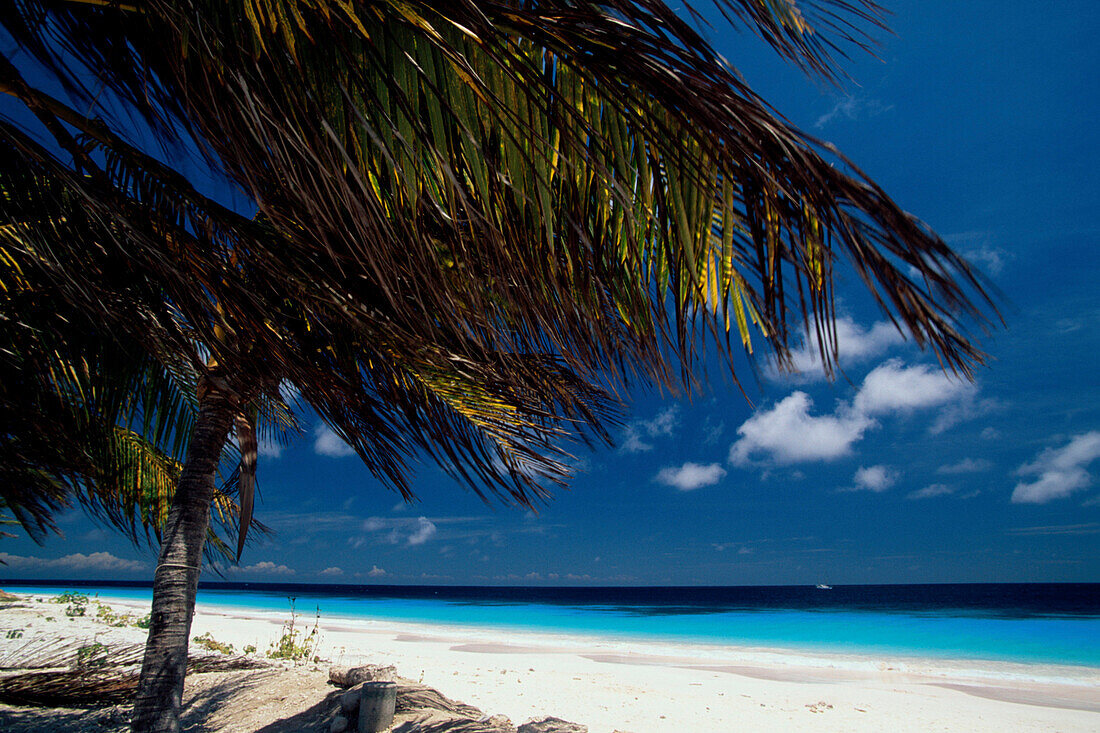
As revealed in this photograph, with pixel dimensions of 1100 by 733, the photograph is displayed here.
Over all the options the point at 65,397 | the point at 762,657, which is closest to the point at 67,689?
the point at 65,397

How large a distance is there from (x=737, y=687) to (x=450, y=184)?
10110 mm

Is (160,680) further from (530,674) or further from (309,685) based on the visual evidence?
(530,674)

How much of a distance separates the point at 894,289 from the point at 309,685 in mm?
6244

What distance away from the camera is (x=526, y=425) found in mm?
2662

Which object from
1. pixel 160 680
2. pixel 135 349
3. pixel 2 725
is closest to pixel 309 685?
pixel 2 725

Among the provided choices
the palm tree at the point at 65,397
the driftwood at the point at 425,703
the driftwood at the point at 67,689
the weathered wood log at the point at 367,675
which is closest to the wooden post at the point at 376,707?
the driftwood at the point at 425,703

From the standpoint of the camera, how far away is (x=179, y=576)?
3.12m

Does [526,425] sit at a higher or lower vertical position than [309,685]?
higher

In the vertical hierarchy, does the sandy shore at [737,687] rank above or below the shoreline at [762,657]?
above

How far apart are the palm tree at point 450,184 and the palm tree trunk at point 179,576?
1549 millimetres

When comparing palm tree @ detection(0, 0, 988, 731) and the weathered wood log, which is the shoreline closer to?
the weathered wood log

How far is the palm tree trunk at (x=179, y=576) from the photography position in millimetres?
2994

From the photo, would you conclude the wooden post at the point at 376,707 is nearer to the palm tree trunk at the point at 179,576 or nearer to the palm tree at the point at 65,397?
the palm tree trunk at the point at 179,576

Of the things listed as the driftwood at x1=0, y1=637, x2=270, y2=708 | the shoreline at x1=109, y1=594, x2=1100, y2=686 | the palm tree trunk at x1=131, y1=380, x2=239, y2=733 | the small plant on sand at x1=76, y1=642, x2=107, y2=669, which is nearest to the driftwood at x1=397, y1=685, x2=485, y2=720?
the palm tree trunk at x1=131, y1=380, x2=239, y2=733
